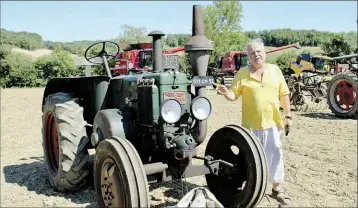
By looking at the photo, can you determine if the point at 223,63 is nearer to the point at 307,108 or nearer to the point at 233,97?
the point at 307,108

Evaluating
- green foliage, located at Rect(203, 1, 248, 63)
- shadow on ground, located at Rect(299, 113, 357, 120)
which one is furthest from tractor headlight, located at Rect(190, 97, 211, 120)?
green foliage, located at Rect(203, 1, 248, 63)

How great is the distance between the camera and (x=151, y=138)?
3.73m

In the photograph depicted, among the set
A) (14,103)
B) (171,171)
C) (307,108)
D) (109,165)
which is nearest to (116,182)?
(109,165)

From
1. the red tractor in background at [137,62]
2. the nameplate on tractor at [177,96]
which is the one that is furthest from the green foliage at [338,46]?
the nameplate on tractor at [177,96]

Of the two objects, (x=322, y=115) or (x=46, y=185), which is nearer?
(x=46, y=185)

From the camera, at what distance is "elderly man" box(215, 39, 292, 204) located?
3.61 metres

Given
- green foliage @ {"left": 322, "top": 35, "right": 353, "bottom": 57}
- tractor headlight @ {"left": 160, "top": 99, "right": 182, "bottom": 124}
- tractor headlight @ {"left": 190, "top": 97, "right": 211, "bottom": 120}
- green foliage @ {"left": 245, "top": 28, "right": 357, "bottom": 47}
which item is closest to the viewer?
tractor headlight @ {"left": 160, "top": 99, "right": 182, "bottom": 124}

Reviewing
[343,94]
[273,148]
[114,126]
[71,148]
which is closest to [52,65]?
[343,94]

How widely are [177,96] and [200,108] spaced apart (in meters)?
0.30

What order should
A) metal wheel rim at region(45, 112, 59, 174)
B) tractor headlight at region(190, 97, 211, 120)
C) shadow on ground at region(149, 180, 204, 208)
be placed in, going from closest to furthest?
tractor headlight at region(190, 97, 211, 120), shadow on ground at region(149, 180, 204, 208), metal wheel rim at region(45, 112, 59, 174)

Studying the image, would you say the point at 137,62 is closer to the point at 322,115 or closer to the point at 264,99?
the point at 322,115

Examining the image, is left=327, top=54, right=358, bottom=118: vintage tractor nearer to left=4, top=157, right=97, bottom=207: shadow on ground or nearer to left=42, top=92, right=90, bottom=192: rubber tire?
left=4, top=157, right=97, bottom=207: shadow on ground

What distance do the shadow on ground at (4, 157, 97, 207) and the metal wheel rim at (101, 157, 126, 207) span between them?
787 millimetres

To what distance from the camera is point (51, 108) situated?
4.46m
